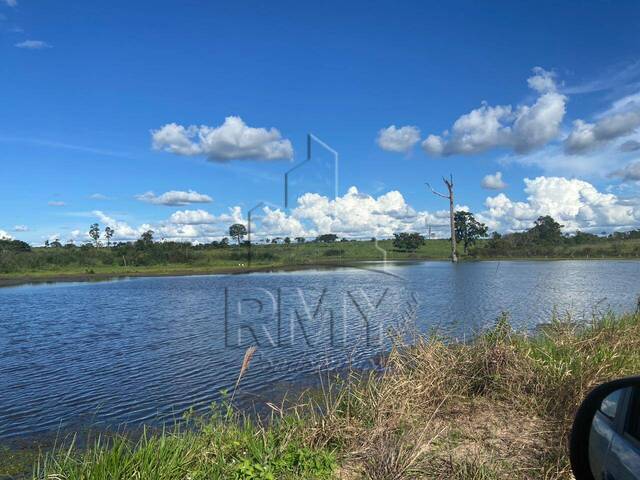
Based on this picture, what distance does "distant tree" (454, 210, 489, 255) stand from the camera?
10420cm

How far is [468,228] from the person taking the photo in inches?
4151

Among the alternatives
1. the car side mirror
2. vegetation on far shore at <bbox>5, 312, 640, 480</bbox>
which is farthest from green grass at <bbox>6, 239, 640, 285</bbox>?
the car side mirror

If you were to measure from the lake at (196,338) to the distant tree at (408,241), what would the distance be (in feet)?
238

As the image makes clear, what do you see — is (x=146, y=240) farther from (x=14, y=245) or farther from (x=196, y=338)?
(x=196, y=338)

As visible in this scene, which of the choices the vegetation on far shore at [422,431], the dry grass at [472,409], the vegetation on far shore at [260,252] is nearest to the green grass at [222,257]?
the vegetation on far shore at [260,252]

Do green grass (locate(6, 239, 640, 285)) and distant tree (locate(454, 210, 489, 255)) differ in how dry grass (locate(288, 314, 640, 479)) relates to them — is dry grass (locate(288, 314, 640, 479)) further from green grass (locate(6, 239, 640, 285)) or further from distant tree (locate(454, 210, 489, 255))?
distant tree (locate(454, 210, 489, 255))

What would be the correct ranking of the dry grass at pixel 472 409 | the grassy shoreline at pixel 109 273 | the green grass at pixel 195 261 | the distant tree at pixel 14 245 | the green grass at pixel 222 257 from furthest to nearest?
the distant tree at pixel 14 245, the green grass at pixel 222 257, the green grass at pixel 195 261, the grassy shoreline at pixel 109 273, the dry grass at pixel 472 409

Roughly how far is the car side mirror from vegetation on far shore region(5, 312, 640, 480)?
5.88ft

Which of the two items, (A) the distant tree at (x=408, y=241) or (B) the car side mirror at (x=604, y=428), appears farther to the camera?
(A) the distant tree at (x=408, y=241)

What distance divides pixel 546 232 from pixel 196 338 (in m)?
118

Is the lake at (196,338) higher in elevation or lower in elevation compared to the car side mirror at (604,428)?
lower

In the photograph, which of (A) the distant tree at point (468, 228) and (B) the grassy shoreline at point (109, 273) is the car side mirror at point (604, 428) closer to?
(B) the grassy shoreline at point (109, 273)

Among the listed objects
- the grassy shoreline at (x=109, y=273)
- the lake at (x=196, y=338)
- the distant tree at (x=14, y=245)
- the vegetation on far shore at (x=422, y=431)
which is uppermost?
the distant tree at (x=14, y=245)

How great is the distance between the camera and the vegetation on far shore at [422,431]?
493cm
